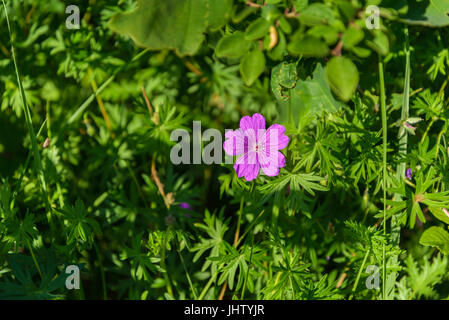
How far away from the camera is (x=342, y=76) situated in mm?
1026

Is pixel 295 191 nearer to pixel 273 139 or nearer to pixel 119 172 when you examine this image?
pixel 273 139

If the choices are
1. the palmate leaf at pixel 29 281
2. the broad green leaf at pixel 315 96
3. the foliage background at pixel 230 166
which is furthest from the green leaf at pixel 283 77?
the palmate leaf at pixel 29 281

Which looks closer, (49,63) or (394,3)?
(394,3)

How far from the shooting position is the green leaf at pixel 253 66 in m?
1.06

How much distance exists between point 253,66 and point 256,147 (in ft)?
0.89

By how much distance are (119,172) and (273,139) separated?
0.80m

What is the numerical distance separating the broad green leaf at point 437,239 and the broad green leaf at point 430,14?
22.6 inches

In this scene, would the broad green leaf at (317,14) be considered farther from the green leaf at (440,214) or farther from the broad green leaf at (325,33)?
the green leaf at (440,214)

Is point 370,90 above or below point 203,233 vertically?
above

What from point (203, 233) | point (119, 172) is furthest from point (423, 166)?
point (119, 172)

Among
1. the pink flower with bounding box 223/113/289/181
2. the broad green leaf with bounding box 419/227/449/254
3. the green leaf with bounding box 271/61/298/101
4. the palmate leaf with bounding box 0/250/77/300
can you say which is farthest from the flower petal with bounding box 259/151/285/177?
the palmate leaf with bounding box 0/250/77/300

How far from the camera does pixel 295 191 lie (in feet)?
4.27

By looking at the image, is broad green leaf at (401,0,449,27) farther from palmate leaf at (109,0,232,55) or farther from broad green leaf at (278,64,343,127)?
palmate leaf at (109,0,232,55)
